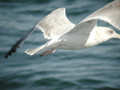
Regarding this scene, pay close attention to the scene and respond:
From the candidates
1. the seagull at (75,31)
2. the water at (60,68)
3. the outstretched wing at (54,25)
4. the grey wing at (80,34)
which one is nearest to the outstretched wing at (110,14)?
the seagull at (75,31)

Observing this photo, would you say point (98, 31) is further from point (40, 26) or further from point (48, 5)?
point (48, 5)

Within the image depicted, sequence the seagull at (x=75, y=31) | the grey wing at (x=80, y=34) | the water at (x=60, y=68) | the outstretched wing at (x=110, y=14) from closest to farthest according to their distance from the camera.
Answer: the outstretched wing at (x=110, y=14)
the seagull at (x=75, y=31)
the grey wing at (x=80, y=34)
the water at (x=60, y=68)

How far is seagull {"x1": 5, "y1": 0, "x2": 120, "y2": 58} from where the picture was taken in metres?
4.62

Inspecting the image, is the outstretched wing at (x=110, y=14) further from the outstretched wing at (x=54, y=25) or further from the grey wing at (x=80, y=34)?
the outstretched wing at (x=54, y=25)

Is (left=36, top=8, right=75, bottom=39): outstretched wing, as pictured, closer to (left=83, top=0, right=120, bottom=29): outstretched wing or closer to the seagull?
the seagull

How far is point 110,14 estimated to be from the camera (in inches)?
180

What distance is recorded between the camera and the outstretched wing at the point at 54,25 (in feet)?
18.8

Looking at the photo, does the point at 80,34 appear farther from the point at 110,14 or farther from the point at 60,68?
the point at 60,68

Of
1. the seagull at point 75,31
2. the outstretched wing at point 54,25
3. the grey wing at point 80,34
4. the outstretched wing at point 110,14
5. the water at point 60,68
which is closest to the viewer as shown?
the outstretched wing at point 110,14

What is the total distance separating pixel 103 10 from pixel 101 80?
2.90m

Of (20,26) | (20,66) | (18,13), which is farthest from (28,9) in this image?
(20,66)

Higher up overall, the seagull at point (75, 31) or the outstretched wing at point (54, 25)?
the outstretched wing at point (54, 25)

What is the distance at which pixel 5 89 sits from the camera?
7480mm

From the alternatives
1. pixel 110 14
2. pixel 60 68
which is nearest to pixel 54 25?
pixel 110 14
